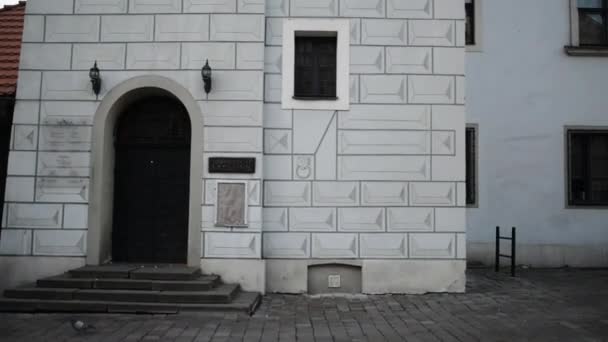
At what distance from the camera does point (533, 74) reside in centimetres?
1263

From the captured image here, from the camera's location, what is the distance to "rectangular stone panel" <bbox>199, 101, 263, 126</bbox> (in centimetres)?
874

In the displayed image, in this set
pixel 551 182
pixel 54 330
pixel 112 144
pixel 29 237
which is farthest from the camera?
pixel 551 182

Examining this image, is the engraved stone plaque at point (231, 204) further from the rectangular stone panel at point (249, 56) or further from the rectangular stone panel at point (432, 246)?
the rectangular stone panel at point (432, 246)

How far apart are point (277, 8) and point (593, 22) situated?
28.2 feet

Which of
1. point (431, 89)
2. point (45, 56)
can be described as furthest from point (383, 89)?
point (45, 56)

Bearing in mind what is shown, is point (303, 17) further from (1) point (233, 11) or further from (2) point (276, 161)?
(2) point (276, 161)

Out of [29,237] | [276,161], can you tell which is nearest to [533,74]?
[276,161]

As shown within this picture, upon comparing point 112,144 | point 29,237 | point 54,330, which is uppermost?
point 112,144

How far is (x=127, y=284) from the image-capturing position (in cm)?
785

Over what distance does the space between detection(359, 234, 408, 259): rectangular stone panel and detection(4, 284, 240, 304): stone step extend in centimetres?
252

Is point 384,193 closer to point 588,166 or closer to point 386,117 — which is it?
point 386,117

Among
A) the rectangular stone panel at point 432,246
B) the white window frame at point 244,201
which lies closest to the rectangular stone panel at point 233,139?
the white window frame at point 244,201

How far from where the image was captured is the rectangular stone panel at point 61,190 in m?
8.64

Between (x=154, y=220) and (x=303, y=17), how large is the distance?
4446mm
